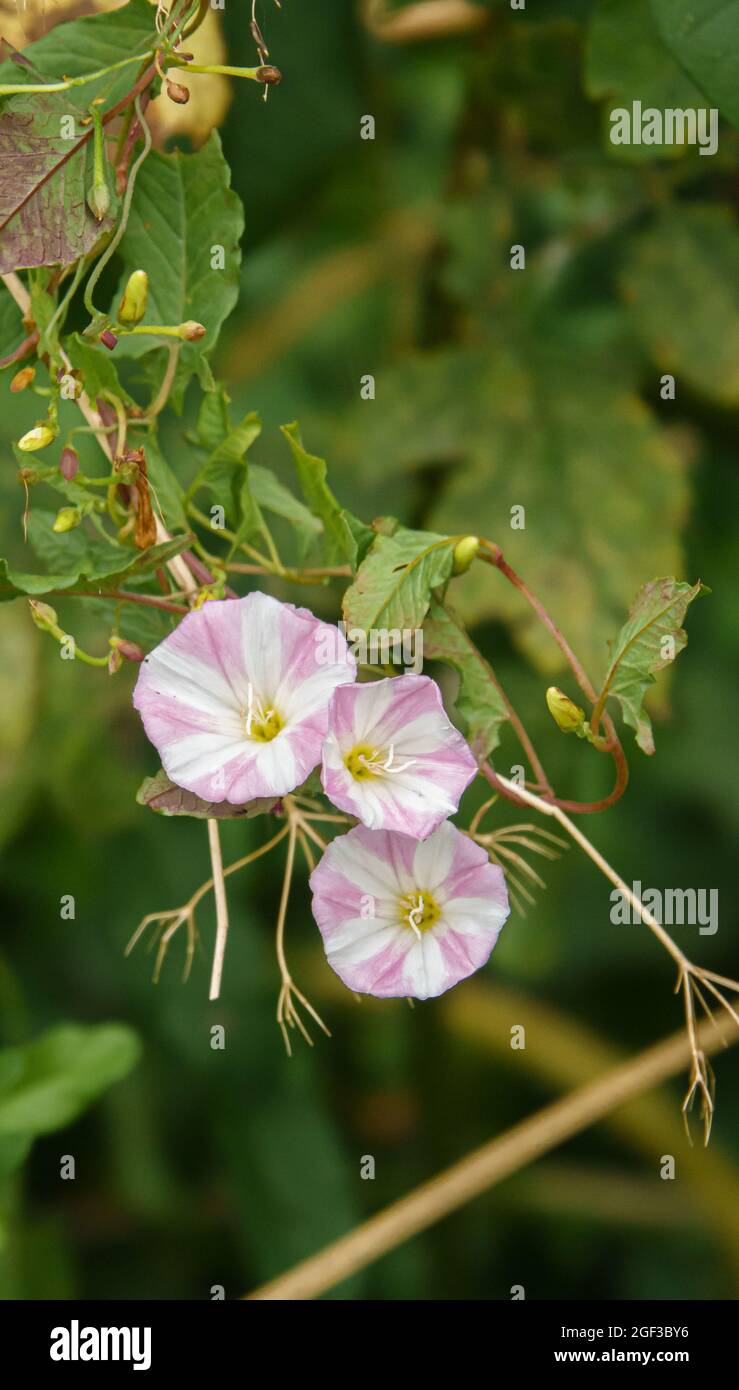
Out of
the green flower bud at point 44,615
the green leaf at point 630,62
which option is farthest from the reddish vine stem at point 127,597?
the green leaf at point 630,62

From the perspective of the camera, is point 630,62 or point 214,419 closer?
point 214,419

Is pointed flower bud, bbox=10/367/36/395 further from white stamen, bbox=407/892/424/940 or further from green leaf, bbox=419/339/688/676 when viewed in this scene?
green leaf, bbox=419/339/688/676

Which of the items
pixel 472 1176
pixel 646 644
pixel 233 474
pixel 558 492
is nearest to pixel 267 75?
pixel 233 474

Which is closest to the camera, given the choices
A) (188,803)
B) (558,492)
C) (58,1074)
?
(188,803)

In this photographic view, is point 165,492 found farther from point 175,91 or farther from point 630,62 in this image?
point 630,62

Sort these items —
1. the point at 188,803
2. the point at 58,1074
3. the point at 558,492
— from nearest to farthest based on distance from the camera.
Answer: the point at 188,803 < the point at 58,1074 < the point at 558,492
